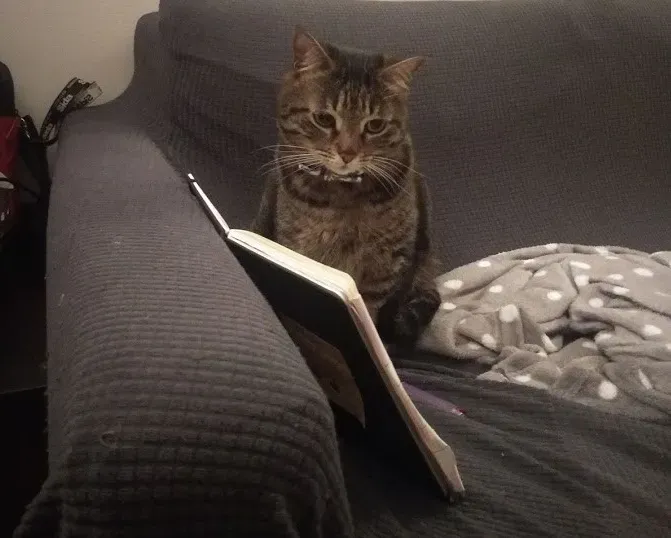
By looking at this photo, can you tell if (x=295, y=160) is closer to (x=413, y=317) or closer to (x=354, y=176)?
(x=354, y=176)

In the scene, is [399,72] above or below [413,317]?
above

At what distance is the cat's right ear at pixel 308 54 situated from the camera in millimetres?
1032

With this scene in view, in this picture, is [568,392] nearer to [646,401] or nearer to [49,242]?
[646,401]

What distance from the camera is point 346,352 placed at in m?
0.71

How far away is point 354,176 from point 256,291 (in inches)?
16.4

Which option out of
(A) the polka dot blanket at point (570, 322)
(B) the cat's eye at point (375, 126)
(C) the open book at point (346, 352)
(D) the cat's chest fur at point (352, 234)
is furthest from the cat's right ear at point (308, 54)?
(A) the polka dot blanket at point (570, 322)

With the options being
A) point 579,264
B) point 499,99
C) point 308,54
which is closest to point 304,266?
point 308,54

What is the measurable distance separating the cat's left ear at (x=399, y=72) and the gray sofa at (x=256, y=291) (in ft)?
1.05

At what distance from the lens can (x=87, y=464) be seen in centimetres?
49

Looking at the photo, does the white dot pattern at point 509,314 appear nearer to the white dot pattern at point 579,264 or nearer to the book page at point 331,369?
the white dot pattern at point 579,264

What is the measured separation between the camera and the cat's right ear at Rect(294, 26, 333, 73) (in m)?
1.03

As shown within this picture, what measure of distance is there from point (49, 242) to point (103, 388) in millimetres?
483

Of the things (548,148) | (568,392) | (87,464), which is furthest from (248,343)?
(548,148)

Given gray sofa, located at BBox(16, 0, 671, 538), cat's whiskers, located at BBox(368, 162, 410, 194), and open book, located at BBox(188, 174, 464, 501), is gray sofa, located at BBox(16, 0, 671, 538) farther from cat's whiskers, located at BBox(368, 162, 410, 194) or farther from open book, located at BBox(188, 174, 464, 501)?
cat's whiskers, located at BBox(368, 162, 410, 194)
